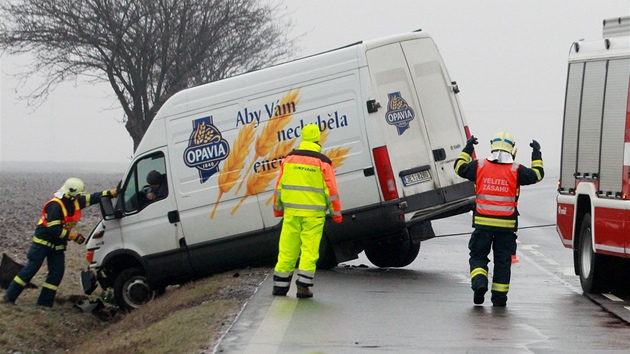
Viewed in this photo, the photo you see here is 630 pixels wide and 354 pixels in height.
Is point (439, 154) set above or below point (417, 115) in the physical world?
below

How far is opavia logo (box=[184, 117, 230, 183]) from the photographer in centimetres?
1423

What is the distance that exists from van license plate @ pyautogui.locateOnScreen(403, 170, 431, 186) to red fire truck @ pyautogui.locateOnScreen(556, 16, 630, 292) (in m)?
1.53

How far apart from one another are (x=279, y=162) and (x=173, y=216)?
1492mm

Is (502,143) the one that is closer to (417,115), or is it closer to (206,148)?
(417,115)

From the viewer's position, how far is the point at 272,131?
14023 mm

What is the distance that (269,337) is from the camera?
926 cm

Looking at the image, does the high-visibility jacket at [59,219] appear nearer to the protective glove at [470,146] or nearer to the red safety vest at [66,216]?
the red safety vest at [66,216]

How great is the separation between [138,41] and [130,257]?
20.2 meters

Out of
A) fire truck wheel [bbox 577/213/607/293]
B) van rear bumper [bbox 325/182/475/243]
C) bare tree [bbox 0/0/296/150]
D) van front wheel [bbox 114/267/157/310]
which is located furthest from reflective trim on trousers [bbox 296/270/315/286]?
bare tree [bbox 0/0/296/150]

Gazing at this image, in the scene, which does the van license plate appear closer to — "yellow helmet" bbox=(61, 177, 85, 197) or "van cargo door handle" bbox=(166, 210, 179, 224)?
"van cargo door handle" bbox=(166, 210, 179, 224)

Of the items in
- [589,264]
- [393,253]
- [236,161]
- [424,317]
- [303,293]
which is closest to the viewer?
[424,317]

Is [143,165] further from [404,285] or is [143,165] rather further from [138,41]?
[138,41]

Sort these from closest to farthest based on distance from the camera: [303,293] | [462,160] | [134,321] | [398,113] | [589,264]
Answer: [303,293]
[462,160]
[134,321]
[589,264]
[398,113]

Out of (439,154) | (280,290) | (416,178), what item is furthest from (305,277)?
(439,154)
